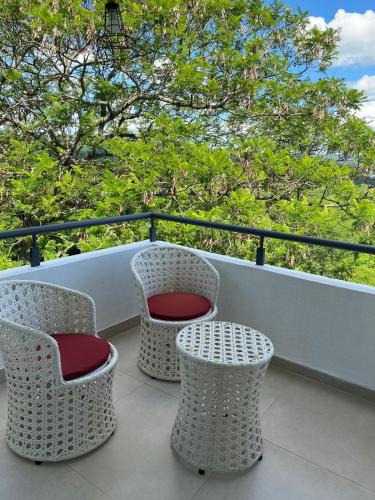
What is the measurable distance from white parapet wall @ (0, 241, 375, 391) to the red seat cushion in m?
0.34

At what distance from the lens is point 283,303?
2.56 metres

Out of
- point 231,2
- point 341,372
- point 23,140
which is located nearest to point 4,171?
point 23,140

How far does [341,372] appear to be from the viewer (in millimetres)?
2375

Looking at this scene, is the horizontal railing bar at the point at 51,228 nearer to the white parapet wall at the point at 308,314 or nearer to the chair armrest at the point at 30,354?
the chair armrest at the point at 30,354

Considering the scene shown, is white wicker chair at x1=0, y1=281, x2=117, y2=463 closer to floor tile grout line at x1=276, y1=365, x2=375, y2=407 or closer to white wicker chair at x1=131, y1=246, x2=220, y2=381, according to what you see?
white wicker chair at x1=131, y1=246, x2=220, y2=381

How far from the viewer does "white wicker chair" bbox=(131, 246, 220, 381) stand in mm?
2395

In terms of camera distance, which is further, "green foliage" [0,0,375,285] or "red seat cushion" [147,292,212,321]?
"green foliage" [0,0,375,285]

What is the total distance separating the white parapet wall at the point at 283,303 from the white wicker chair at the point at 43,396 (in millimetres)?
734

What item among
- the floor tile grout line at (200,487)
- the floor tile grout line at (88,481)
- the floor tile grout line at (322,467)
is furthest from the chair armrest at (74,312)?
the floor tile grout line at (322,467)

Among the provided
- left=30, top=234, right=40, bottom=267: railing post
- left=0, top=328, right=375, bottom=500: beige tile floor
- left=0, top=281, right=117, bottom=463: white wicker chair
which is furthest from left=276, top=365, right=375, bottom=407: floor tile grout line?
left=30, top=234, right=40, bottom=267: railing post

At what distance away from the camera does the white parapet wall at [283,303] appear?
2291 mm

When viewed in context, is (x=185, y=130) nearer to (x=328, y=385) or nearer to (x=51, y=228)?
(x=51, y=228)

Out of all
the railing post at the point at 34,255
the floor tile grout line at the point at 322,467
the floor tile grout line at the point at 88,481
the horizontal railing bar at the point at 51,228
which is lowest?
the floor tile grout line at the point at 88,481

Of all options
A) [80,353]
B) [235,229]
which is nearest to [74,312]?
[80,353]
